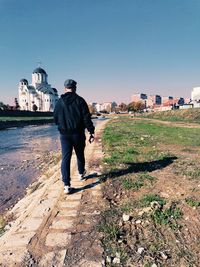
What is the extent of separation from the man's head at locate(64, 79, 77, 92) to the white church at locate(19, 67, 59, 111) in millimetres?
141878

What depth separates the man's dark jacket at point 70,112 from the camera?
5980 mm

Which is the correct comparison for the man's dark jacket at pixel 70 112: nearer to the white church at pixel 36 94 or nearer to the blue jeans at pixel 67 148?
the blue jeans at pixel 67 148

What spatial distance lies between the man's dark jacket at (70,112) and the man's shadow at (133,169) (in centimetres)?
145

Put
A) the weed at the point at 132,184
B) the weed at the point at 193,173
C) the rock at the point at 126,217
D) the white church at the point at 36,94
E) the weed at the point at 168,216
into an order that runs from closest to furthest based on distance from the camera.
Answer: the weed at the point at 168,216
the rock at the point at 126,217
the weed at the point at 132,184
the weed at the point at 193,173
the white church at the point at 36,94

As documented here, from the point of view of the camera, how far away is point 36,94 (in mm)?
148250

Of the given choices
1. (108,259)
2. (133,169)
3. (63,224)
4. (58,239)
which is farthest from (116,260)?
(133,169)

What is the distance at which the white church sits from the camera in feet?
482

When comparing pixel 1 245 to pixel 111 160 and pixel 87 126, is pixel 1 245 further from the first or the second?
pixel 111 160

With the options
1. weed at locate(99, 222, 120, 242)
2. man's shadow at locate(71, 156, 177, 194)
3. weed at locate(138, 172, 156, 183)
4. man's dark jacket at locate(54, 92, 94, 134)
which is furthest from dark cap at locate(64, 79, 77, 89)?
weed at locate(99, 222, 120, 242)

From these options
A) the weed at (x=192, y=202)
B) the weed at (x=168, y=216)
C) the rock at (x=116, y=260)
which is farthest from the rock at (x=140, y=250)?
the weed at (x=192, y=202)

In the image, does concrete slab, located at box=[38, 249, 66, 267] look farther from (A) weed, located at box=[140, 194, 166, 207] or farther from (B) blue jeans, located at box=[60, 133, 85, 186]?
(B) blue jeans, located at box=[60, 133, 85, 186]

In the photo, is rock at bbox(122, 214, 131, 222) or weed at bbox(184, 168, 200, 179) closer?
rock at bbox(122, 214, 131, 222)

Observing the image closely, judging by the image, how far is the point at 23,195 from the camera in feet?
28.7

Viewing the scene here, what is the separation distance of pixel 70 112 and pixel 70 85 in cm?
58
